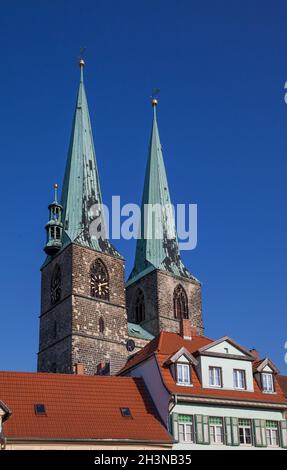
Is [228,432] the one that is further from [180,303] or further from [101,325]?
[180,303]

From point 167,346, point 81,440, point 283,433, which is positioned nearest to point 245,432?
point 283,433

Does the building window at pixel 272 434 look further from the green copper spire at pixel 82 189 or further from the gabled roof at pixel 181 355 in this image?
the green copper spire at pixel 82 189

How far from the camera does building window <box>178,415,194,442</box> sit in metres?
31.6

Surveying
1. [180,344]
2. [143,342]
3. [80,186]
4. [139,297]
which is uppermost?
[80,186]

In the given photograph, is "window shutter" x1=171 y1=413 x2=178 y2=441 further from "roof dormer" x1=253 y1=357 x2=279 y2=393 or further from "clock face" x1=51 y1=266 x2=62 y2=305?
"clock face" x1=51 y1=266 x2=62 y2=305

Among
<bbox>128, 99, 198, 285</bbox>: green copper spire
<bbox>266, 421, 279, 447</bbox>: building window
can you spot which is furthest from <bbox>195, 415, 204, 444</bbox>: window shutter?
<bbox>128, 99, 198, 285</bbox>: green copper spire

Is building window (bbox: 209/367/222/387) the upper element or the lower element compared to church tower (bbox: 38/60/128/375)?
lower

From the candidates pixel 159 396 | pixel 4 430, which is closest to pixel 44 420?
pixel 4 430

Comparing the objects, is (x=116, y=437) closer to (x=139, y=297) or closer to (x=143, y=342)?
(x=143, y=342)

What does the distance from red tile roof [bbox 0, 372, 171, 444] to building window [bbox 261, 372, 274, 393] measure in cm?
561

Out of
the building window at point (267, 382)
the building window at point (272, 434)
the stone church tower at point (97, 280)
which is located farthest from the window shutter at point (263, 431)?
the stone church tower at point (97, 280)
